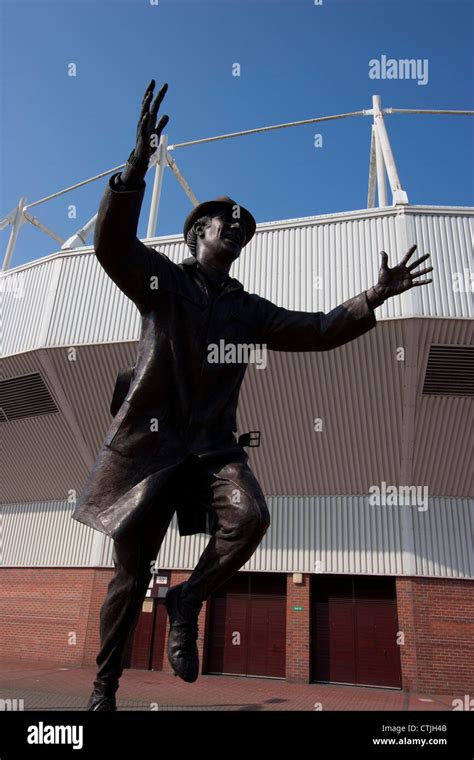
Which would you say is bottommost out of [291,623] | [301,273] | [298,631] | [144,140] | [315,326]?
[298,631]

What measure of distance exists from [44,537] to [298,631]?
7949 millimetres

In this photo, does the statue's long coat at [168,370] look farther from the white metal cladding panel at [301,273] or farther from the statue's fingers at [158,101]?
the white metal cladding panel at [301,273]

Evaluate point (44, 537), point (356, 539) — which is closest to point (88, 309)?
point (44, 537)

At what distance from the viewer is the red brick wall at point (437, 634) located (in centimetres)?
1337

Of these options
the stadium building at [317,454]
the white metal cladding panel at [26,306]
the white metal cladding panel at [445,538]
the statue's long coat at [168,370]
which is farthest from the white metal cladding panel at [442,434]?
the statue's long coat at [168,370]

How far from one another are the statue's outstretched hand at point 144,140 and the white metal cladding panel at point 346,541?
13.4 meters

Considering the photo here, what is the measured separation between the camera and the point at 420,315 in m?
12.2

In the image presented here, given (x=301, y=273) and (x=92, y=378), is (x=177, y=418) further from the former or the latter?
(x=92, y=378)

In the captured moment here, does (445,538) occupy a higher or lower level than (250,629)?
higher

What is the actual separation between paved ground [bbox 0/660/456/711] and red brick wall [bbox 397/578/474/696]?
427 mm

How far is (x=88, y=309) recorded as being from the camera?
1426cm
